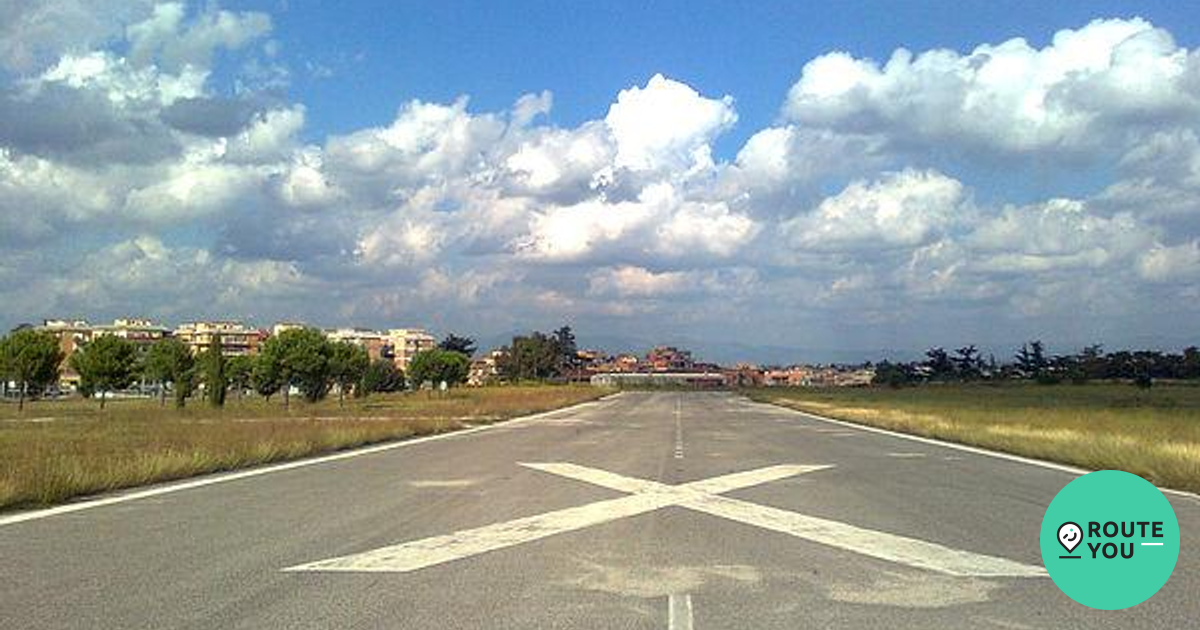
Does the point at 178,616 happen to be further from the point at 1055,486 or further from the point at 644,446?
the point at 644,446

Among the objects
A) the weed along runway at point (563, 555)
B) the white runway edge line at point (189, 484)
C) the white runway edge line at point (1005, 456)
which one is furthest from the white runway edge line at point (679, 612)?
the white runway edge line at point (1005, 456)

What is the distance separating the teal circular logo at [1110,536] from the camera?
6188 millimetres

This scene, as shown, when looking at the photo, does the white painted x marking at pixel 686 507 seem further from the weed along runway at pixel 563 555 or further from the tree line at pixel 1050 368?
the tree line at pixel 1050 368

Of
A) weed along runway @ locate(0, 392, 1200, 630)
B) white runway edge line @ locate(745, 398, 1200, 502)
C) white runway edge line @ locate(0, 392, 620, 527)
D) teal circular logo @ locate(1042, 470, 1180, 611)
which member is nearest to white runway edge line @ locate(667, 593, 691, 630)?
weed along runway @ locate(0, 392, 1200, 630)

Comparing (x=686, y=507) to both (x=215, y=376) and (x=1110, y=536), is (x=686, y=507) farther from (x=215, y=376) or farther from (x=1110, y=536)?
(x=215, y=376)

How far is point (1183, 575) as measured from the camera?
9.16 m

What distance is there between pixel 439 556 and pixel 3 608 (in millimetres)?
3606

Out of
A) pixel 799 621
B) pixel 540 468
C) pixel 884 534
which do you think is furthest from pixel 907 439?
pixel 799 621

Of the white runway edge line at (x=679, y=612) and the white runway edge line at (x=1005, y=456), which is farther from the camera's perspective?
the white runway edge line at (x=1005, y=456)

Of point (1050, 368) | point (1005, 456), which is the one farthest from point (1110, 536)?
point (1050, 368)

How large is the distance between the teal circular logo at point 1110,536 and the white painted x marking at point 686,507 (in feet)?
8.42

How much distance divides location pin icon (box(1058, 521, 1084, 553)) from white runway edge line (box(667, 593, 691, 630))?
→ 7.86ft

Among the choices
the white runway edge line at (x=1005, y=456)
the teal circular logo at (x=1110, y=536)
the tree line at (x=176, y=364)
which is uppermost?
the tree line at (x=176, y=364)

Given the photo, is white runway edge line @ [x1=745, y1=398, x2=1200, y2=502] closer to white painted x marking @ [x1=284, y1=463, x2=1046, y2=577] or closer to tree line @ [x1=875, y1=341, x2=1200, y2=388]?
white painted x marking @ [x1=284, y1=463, x2=1046, y2=577]
